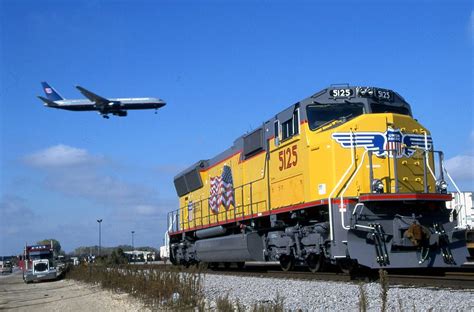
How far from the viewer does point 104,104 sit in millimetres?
55750

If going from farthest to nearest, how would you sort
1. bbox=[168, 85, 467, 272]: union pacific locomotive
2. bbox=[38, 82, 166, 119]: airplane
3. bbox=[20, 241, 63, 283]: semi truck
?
bbox=[38, 82, 166, 119]: airplane, bbox=[20, 241, 63, 283]: semi truck, bbox=[168, 85, 467, 272]: union pacific locomotive

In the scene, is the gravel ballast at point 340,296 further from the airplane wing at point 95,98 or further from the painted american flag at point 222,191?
the airplane wing at point 95,98

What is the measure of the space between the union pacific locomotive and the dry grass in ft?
10.7

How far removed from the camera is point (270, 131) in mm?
16609

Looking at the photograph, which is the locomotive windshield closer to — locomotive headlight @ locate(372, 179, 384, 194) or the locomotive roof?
the locomotive roof

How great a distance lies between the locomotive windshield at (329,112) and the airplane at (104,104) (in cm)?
4107

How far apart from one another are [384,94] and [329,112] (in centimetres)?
152

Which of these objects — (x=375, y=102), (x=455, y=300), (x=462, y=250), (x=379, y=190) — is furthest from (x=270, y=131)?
(x=455, y=300)

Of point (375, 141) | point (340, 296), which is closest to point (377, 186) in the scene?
point (375, 141)

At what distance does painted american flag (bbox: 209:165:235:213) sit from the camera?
2030cm

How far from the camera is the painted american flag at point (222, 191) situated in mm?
20297

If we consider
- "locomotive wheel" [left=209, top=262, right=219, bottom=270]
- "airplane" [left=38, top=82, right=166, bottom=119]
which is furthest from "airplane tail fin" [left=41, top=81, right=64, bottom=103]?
"locomotive wheel" [left=209, top=262, right=219, bottom=270]

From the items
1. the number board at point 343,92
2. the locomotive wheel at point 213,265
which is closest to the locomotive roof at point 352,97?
the number board at point 343,92

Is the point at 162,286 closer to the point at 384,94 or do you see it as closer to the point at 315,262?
the point at 315,262
